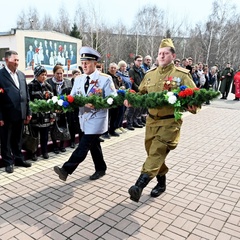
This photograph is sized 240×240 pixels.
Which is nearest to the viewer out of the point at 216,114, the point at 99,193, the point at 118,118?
the point at 99,193

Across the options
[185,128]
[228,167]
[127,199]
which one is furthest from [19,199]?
[185,128]

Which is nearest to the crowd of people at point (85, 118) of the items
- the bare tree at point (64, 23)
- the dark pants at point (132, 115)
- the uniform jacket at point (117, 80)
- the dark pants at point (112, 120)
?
the uniform jacket at point (117, 80)

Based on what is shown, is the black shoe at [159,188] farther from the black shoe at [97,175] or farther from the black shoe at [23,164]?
the black shoe at [23,164]

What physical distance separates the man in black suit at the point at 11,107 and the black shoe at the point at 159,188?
2.34 m

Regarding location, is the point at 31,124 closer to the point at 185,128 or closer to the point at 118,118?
the point at 118,118

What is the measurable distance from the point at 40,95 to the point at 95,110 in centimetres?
160

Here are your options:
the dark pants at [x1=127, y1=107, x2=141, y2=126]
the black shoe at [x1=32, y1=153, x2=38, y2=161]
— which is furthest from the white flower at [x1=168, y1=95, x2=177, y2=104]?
the dark pants at [x1=127, y1=107, x2=141, y2=126]

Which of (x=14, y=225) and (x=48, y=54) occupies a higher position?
(x=48, y=54)

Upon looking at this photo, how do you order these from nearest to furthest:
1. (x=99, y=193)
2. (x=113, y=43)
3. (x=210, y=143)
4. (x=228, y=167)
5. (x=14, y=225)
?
(x=14, y=225)
(x=99, y=193)
(x=228, y=167)
(x=210, y=143)
(x=113, y=43)

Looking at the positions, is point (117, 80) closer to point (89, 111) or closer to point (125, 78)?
point (125, 78)

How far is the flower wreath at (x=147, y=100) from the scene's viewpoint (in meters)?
3.08

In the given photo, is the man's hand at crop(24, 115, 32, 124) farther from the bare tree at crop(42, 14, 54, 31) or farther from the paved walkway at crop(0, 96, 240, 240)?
the bare tree at crop(42, 14, 54, 31)

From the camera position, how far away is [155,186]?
4027 mm

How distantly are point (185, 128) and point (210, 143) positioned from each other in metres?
1.69
